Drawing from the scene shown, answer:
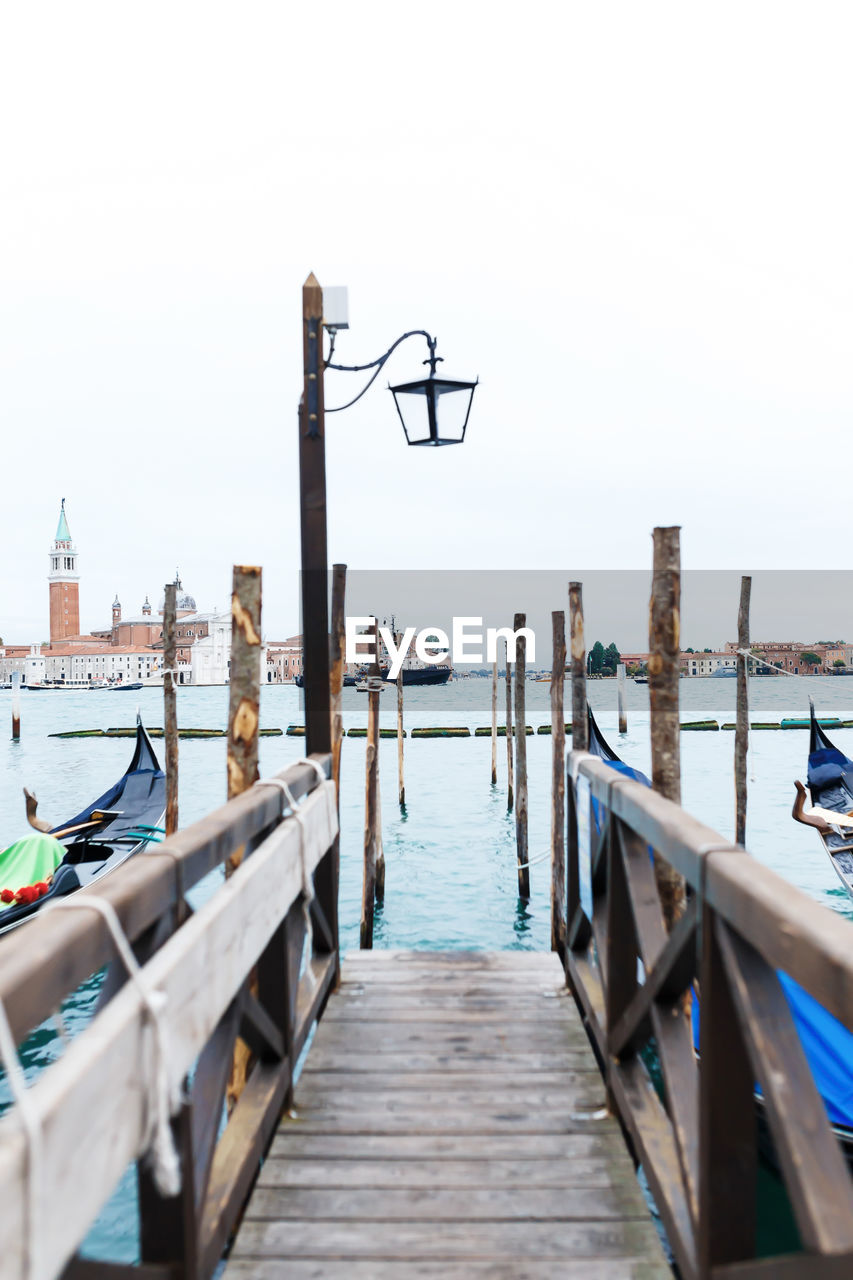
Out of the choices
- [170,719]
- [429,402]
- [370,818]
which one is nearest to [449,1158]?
[429,402]

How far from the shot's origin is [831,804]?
9.19 meters

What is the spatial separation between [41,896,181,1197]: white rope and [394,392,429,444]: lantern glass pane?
2.89 meters

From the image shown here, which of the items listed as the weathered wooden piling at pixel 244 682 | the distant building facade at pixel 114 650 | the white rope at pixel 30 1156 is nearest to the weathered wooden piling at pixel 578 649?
the weathered wooden piling at pixel 244 682

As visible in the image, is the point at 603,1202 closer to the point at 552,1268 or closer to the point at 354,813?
the point at 552,1268

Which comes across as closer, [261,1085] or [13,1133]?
[13,1133]

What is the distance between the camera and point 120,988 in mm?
1257

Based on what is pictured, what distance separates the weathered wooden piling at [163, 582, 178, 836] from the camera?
9.04m

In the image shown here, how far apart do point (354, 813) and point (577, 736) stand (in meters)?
10.2

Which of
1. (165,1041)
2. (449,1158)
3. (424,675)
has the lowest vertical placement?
(424,675)

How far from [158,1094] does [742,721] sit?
9.34 metres

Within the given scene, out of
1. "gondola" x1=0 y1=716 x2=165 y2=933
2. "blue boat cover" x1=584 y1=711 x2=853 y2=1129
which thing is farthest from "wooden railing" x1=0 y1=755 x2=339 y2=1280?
"gondola" x1=0 y1=716 x2=165 y2=933

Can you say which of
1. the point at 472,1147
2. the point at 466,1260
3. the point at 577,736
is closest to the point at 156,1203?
the point at 466,1260

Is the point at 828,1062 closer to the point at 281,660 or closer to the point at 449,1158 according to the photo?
the point at 449,1158

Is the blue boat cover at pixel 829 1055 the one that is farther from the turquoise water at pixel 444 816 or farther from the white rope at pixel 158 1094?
the turquoise water at pixel 444 816
